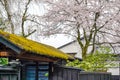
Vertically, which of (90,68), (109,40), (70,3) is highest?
(70,3)

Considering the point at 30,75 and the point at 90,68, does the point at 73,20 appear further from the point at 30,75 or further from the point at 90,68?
the point at 30,75

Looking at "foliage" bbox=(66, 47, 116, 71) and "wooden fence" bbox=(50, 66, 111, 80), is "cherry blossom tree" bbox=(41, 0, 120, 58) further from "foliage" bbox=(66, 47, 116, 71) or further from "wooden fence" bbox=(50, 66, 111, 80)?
"wooden fence" bbox=(50, 66, 111, 80)

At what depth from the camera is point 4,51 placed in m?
7.49

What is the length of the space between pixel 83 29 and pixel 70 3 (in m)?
2.10

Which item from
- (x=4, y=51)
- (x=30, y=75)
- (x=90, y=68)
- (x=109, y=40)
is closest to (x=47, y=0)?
(x=109, y=40)

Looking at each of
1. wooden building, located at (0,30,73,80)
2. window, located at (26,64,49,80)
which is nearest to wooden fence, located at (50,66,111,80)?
window, located at (26,64,49,80)

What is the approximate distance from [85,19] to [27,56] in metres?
14.6

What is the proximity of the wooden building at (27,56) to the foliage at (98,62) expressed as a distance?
304 inches

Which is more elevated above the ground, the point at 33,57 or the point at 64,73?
the point at 33,57

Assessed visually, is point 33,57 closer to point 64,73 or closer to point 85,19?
point 64,73

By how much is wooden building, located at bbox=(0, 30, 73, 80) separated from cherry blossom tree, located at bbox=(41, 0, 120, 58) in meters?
12.6

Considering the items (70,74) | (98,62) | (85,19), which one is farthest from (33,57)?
(85,19)

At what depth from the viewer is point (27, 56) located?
8.09 m

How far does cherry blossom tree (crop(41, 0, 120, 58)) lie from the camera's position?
73.6 feet
